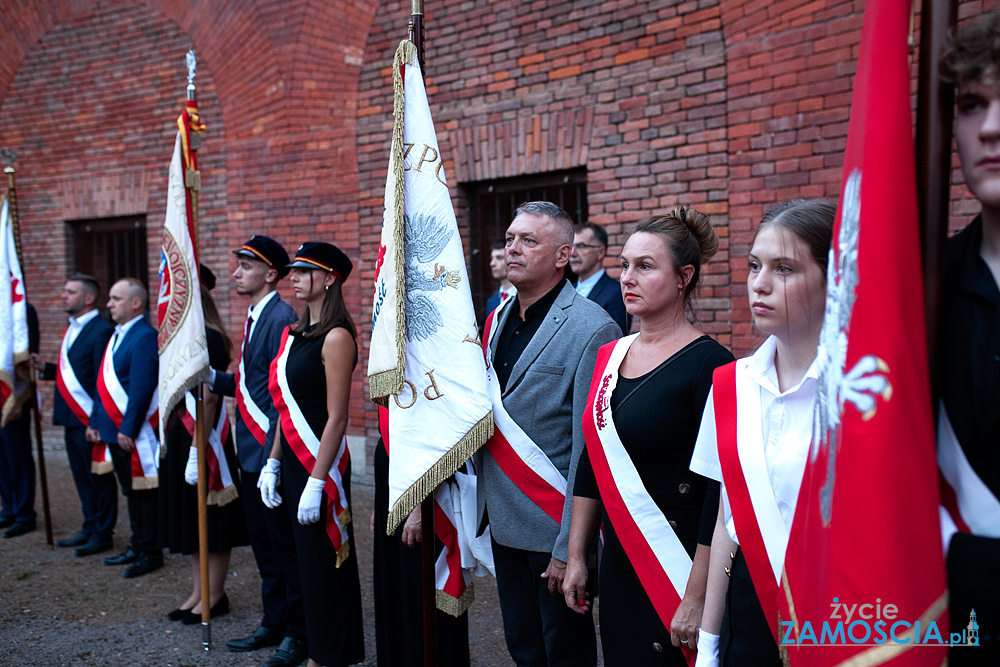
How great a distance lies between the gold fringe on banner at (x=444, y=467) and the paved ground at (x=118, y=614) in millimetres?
1483

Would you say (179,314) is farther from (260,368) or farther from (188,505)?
(188,505)

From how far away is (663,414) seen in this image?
2195mm

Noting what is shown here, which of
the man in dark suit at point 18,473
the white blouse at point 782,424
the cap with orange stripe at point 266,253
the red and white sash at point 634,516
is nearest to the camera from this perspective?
the white blouse at point 782,424

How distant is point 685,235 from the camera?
2.40 m

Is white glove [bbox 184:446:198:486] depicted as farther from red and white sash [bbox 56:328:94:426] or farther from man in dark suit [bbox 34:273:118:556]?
red and white sash [bbox 56:328:94:426]

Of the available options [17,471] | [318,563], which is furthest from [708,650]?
[17,471]

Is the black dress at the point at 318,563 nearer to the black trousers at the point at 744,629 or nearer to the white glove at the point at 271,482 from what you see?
the white glove at the point at 271,482

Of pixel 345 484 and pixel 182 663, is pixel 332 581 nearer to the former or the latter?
pixel 345 484

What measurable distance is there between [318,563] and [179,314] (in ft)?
5.58

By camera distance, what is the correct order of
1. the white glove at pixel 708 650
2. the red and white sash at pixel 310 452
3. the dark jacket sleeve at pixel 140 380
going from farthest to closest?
1. the dark jacket sleeve at pixel 140 380
2. the red and white sash at pixel 310 452
3. the white glove at pixel 708 650

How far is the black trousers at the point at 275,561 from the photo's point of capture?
3877 millimetres

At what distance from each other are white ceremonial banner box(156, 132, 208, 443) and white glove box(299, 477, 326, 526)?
120 centimetres

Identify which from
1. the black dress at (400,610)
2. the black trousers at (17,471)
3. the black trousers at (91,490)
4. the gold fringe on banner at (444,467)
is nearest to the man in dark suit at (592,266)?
the black dress at (400,610)

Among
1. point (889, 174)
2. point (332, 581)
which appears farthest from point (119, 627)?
point (889, 174)
